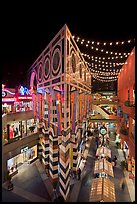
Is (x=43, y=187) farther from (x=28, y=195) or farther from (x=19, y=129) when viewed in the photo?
(x=19, y=129)

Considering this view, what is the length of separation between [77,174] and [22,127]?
27.7ft

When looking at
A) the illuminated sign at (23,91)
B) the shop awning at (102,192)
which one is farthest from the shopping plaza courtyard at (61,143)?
the illuminated sign at (23,91)

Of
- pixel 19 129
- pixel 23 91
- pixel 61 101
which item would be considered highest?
pixel 23 91

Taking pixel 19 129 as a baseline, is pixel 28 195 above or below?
below

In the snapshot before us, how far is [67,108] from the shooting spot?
13.0m

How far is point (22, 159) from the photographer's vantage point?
19.3 metres

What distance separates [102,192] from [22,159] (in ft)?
40.1

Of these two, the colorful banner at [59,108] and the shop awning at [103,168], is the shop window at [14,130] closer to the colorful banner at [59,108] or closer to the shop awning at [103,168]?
the colorful banner at [59,108]

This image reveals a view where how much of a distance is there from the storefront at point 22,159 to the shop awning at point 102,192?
9439mm

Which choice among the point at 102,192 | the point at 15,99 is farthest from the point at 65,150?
the point at 15,99

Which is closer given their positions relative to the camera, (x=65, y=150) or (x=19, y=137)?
(x=65, y=150)

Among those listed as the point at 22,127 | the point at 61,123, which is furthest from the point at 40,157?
the point at 61,123

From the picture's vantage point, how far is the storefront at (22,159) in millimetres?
16812

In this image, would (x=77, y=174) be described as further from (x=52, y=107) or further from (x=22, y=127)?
(x=22, y=127)
